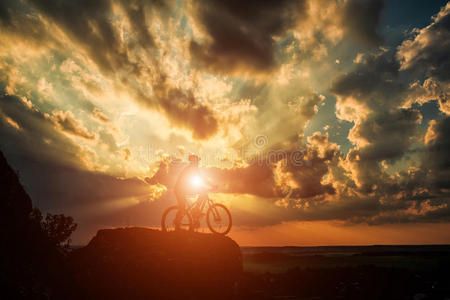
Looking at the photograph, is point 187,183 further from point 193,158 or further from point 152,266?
point 152,266

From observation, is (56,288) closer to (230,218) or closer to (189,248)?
(189,248)

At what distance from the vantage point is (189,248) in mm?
12055

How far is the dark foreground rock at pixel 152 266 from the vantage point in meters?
10.6

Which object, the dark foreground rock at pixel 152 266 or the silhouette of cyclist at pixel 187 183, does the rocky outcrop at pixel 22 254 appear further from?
the silhouette of cyclist at pixel 187 183

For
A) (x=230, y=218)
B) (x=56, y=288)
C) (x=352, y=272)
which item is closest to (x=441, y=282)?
(x=352, y=272)

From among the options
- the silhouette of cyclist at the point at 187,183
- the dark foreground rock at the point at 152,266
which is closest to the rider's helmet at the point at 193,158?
the silhouette of cyclist at the point at 187,183

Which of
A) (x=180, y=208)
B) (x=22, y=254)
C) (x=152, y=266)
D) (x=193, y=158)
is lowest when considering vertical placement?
(x=152, y=266)

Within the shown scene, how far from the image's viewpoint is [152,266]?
11.2 metres

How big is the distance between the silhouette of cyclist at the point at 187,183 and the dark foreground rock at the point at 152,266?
1812 mm

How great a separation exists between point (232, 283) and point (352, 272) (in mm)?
35609

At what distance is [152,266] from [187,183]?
4473 millimetres

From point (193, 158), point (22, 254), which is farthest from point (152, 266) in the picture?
point (22, 254)

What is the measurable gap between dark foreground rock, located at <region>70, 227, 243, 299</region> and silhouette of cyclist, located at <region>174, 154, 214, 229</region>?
5.95ft

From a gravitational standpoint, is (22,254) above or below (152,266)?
above
